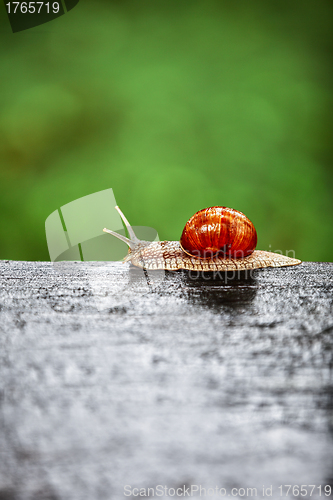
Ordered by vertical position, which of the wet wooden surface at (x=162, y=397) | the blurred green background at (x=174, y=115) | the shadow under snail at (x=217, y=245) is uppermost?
the blurred green background at (x=174, y=115)

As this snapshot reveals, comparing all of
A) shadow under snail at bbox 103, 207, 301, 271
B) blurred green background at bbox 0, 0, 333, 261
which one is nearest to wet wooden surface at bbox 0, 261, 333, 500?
shadow under snail at bbox 103, 207, 301, 271

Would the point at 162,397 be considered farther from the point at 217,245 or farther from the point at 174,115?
the point at 174,115

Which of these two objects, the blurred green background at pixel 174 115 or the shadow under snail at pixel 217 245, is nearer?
the shadow under snail at pixel 217 245

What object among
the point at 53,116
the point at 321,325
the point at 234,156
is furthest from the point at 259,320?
the point at 53,116

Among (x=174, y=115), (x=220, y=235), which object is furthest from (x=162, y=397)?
(x=174, y=115)

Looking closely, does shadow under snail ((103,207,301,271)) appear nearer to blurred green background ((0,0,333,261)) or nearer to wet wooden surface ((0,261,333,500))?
wet wooden surface ((0,261,333,500))

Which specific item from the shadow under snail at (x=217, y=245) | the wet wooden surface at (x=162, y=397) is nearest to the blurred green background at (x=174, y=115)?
the shadow under snail at (x=217, y=245)

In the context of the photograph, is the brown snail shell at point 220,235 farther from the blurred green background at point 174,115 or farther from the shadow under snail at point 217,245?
the blurred green background at point 174,115
